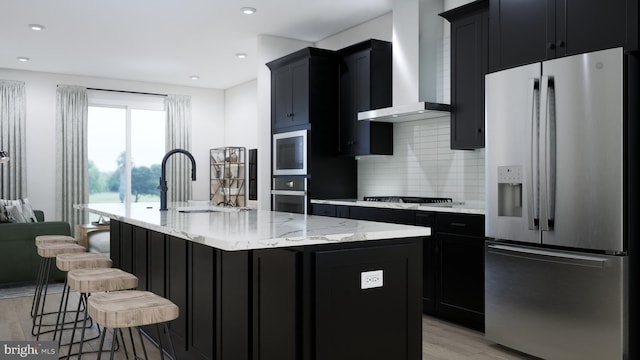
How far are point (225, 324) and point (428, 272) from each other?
2152mm

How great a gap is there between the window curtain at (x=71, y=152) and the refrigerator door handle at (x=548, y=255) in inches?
270

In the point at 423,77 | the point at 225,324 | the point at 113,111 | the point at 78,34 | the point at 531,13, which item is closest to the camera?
the point at 225,324

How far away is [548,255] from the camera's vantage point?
124 inches

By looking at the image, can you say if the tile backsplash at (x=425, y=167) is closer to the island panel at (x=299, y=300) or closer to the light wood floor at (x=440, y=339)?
the light wood floor at (x=440, y=339)

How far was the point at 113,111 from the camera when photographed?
9.02 meters

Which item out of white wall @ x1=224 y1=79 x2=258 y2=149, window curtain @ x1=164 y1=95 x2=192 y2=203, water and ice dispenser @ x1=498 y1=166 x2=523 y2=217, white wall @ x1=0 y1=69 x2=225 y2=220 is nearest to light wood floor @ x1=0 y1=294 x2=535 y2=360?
water and ice dispenser @ x1=498 y1=166 x2=523 y2=217

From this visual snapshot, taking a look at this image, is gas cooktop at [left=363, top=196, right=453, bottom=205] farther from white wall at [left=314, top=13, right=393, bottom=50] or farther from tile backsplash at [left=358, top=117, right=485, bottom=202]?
white wall at [left=314, top=13, right=393, bottom=50]

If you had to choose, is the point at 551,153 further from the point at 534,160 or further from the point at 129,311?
A: the point at 129,311

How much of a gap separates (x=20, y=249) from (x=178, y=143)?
423 cm

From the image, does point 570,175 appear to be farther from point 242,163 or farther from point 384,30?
point 242,163

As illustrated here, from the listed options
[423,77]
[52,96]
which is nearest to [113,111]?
[52,96]

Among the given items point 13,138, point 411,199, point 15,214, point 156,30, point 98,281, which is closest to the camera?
point 98,281

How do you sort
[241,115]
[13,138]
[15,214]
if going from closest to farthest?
[15,214], [13,138], [241,115]

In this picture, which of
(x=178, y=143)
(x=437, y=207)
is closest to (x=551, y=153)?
(x=437, y=207)
